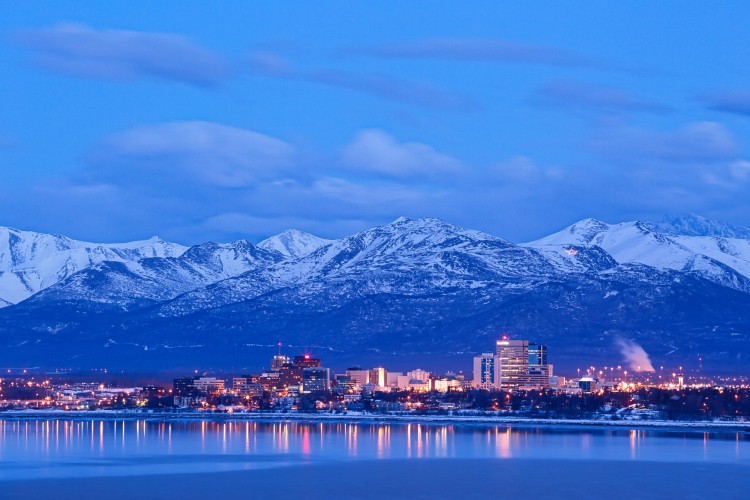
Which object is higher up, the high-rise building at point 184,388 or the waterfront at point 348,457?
the waterfront at point 348,457

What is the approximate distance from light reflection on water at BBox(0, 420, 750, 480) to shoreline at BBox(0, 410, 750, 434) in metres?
6.15

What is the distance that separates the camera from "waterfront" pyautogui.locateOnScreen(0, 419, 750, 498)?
6925 centimetres

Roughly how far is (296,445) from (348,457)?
13.0m

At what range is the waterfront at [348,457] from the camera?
69.2 metres

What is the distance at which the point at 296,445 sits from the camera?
96500 mm

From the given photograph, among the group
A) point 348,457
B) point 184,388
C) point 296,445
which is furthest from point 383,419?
point 348,457

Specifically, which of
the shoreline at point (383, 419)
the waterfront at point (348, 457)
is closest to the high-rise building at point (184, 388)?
the shoreline at point (383, 419)

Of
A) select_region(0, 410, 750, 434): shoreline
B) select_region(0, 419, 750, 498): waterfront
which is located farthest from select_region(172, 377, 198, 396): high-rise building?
select_region(0, 419, 750, 498): waterfront

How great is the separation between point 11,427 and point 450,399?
206 feet

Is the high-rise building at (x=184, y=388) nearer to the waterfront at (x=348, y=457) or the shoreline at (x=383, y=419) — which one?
the shoreline at (x=383, y=419)

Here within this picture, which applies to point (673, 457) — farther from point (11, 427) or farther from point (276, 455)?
point (11, 427)

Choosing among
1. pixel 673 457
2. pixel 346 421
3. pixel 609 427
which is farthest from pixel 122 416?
pixel 673 457

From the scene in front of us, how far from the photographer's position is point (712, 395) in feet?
500

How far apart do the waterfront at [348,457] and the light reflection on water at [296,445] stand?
7cm
